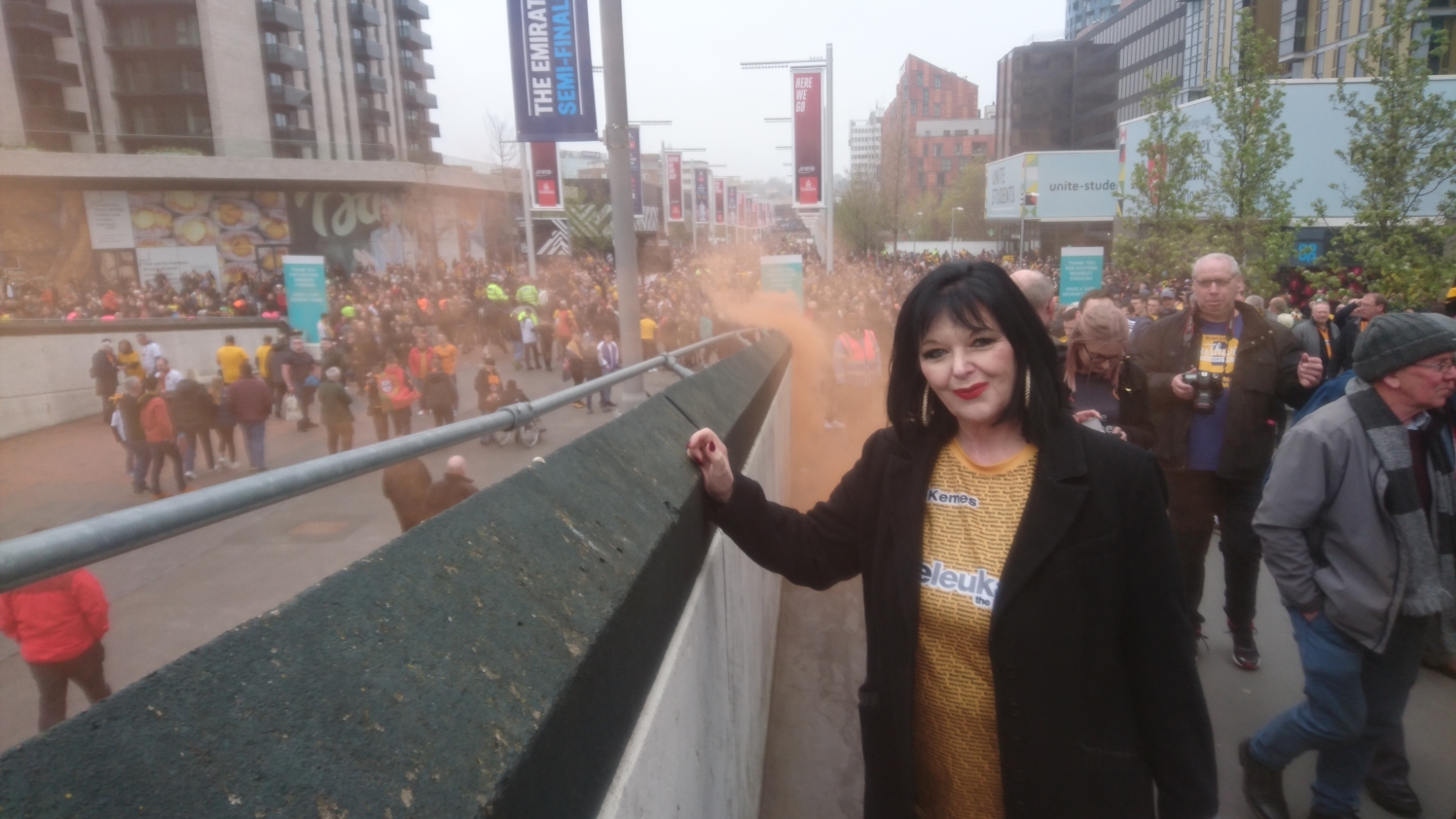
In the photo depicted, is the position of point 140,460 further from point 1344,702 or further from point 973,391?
point 1344,702

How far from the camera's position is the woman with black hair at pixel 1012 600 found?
174 centimetres

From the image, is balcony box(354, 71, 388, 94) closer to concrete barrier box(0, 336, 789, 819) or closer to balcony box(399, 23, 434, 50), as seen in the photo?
balcony box(399, 23, 434, 50)

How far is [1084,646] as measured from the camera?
1.74 m

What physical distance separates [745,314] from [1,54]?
1909 centimetres

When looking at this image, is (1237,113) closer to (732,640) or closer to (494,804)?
(732,640)

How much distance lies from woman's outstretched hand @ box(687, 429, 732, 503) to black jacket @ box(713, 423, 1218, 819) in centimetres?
52

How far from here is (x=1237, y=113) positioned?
13.0 meters

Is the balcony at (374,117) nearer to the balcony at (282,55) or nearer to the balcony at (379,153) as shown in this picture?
the balcony at (282,55)

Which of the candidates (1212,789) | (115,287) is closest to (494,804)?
(1212,789)

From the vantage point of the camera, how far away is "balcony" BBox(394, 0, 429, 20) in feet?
227

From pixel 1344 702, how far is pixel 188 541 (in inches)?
399

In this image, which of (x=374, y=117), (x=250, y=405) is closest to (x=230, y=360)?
(x=250, y=405)

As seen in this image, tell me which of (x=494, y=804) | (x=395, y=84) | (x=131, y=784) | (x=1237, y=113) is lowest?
(x=494, y=804)

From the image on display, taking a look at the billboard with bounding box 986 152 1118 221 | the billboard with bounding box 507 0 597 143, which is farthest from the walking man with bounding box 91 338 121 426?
the billboard with bounding box 986 152 1118 221
